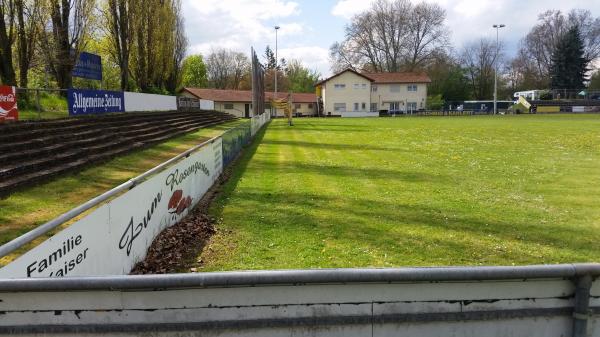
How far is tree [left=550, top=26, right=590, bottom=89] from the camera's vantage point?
282 feet

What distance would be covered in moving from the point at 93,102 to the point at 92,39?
60.4 feet

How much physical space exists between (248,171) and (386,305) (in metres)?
13.2

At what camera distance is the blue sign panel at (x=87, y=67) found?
24609 millimetres

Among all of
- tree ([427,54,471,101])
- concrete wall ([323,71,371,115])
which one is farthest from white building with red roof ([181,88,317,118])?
tree ([427,54,471,101])

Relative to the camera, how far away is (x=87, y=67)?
25328mm

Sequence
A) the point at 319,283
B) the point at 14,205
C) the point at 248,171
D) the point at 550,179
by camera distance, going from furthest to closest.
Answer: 1. the point at 248,171
2. the point at 550,179
3. the point at 14,205
4. the point at 319,283

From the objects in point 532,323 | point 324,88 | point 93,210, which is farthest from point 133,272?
point 324,88

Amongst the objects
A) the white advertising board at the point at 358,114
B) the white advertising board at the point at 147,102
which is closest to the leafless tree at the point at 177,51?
the white advertising board at the point at 147,102

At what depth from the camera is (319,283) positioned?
8.38 ft

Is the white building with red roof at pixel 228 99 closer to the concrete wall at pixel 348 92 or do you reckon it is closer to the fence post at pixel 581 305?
the concrete wall at pixel 348 92

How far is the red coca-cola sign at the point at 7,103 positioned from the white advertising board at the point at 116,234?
8234 mm

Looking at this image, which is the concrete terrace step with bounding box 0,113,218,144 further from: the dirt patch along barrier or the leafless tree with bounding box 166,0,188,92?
the leafless tree with bounding box 166,0,188,92

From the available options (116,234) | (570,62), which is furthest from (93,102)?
(570,62)

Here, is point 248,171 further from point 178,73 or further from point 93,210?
point 178,73
